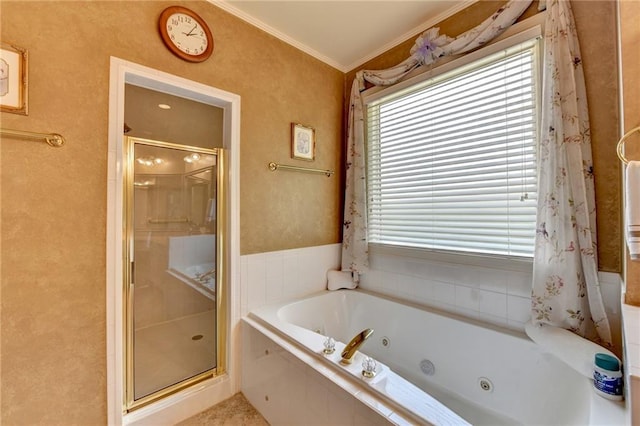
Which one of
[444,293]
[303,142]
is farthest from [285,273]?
[444,293]

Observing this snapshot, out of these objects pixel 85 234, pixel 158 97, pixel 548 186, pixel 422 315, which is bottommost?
pixel 422 315

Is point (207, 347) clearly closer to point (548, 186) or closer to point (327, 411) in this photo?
point (327, 411)

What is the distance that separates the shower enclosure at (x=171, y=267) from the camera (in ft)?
4.97

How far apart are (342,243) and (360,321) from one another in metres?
0.68

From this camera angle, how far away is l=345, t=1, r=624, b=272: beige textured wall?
1.25 m

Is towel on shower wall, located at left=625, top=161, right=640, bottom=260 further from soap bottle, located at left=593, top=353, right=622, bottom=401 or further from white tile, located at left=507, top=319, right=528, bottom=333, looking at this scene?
white tile, located at left=507, top=319, right=528, bottom=333

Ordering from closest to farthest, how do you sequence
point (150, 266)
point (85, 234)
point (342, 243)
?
point (85, 234), point (150, 266), point (342, 243)

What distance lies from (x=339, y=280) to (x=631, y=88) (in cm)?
195

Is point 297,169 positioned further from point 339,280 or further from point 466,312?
point 466,312

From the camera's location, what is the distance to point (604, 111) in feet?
4.15

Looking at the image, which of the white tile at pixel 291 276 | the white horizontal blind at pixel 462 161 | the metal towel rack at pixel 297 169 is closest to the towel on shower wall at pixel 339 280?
the white tile at pixel 291 276

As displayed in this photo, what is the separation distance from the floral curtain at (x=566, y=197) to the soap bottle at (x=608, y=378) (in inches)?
11.8

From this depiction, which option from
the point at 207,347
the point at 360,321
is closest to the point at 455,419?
the point at 360,321

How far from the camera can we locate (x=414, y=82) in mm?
1956
